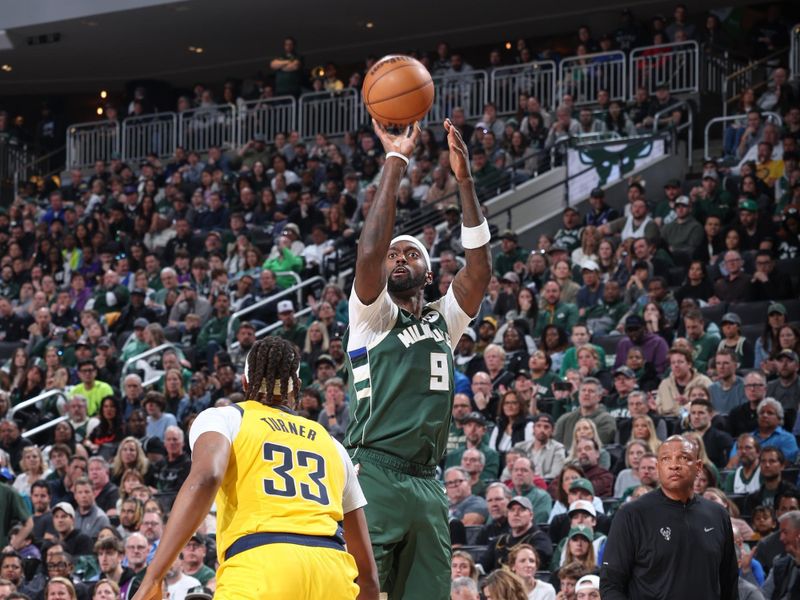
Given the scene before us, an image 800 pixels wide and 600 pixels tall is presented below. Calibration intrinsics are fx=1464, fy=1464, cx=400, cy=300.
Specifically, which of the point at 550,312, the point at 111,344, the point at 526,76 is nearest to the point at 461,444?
the point at 550,312

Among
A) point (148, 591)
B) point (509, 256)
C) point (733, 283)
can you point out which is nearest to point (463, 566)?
point (148, 591)

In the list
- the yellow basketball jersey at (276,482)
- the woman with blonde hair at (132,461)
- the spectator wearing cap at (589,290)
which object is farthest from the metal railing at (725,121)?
the yellow basketball jersey at (276,482)

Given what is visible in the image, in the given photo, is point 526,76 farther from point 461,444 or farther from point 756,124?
point 461,444

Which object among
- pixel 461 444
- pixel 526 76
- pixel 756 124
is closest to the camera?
pixel 461 444

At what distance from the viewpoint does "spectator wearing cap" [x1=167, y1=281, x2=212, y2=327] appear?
698 inches

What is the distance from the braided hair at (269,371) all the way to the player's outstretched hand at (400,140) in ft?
3.63

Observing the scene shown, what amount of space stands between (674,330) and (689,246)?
1895 mm

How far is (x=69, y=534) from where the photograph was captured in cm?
1242

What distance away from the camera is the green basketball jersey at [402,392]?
5.90 meters

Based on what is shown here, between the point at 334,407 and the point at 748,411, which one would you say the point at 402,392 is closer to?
the point at 748,411

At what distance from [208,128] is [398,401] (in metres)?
19.1

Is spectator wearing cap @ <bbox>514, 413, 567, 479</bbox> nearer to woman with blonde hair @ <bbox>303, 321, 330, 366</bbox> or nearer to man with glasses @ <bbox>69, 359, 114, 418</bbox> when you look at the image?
woman with blonde hair @ <bbox>303, 321, 330, 366</bbox>

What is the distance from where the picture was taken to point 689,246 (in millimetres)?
15305

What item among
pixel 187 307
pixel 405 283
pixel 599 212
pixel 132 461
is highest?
pixel 599 212
